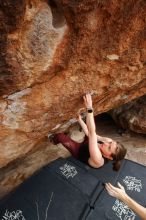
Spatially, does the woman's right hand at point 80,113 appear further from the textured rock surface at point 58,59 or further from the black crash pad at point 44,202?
the black crash pad at point 44,202

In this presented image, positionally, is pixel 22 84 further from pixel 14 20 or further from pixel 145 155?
pixel 145 155

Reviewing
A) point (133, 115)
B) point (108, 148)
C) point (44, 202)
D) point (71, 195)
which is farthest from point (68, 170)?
point (133, 115)

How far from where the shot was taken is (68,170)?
4238 millimetres

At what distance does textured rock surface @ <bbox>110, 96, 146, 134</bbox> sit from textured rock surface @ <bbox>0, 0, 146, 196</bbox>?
5.40 feet

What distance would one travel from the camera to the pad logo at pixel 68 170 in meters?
4.16

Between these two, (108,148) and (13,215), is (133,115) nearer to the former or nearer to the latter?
(108,148)

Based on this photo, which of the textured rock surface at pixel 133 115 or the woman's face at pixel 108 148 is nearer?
the woman's face at pixel 108 148

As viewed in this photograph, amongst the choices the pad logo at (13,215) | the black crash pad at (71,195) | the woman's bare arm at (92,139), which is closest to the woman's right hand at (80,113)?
the woman's bare arm at (92,139)

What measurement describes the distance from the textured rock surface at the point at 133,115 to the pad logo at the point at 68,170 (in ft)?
5.57

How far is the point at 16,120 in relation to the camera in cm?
326

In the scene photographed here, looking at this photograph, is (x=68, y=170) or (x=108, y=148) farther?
(x=68, y=170)

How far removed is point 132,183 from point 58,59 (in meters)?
2.30

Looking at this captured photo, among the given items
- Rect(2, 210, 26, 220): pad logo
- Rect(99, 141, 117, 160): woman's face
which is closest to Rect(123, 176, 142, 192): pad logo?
Rect(99, 141, 117, 160): woman's face

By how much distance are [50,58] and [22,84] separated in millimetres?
361
